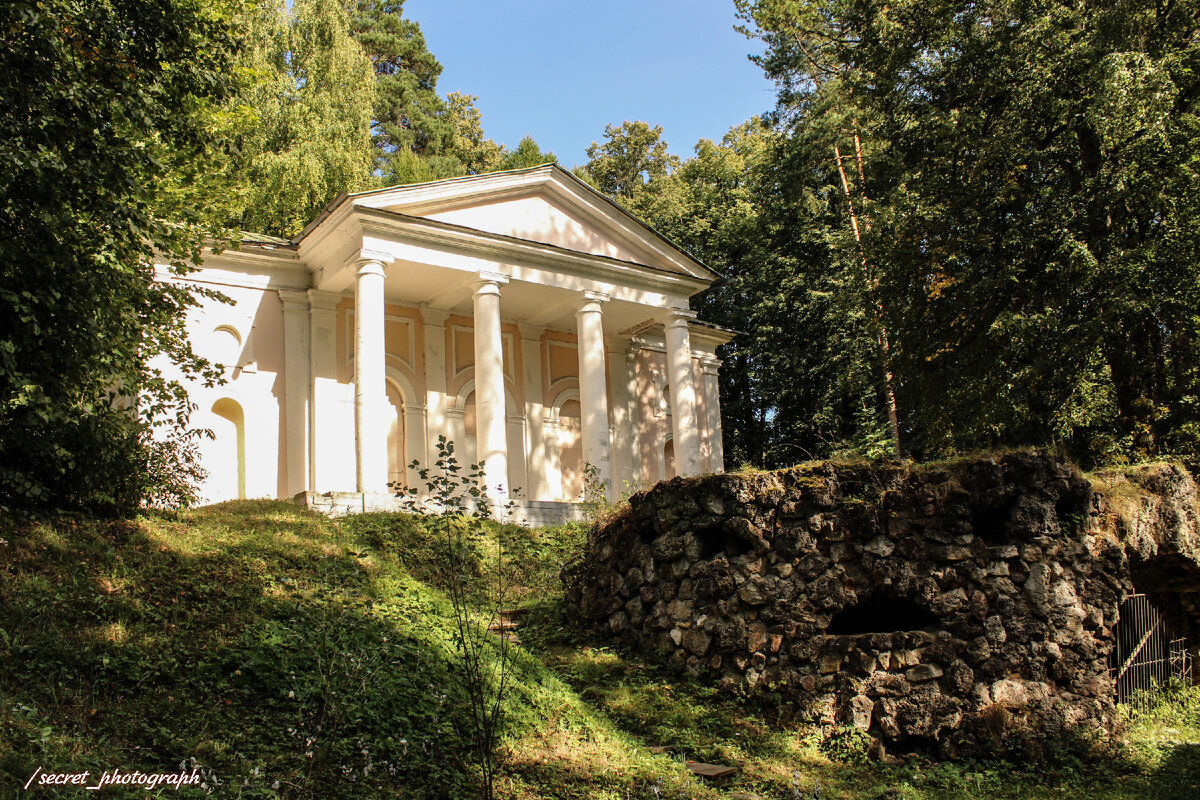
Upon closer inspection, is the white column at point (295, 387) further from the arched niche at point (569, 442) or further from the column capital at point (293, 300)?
the arched niche at point (569, 442)

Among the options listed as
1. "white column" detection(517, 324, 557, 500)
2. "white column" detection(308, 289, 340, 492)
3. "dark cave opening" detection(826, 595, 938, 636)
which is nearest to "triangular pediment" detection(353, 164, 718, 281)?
"white column" detection(308, 289, 340, 492)

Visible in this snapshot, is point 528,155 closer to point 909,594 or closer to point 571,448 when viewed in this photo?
point 571,448

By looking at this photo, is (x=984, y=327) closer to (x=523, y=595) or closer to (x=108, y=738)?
(x=523, y=595)

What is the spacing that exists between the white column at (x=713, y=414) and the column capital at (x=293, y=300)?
→ 10.8m

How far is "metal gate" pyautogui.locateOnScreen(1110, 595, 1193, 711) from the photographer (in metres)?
10.3

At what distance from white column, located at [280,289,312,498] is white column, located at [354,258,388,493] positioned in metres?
2.48

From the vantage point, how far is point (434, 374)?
21.8 metres

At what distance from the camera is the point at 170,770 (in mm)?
6148

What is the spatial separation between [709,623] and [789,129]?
961 inches

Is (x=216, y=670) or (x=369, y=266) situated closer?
(x=216, y=670)

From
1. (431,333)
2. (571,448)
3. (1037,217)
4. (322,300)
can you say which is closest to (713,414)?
(571,448)

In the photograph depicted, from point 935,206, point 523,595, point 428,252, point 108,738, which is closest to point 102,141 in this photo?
point 108,738

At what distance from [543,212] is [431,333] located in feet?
12.5

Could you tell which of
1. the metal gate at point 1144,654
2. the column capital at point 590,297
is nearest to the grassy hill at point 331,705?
the metal gate at point 1144,654
